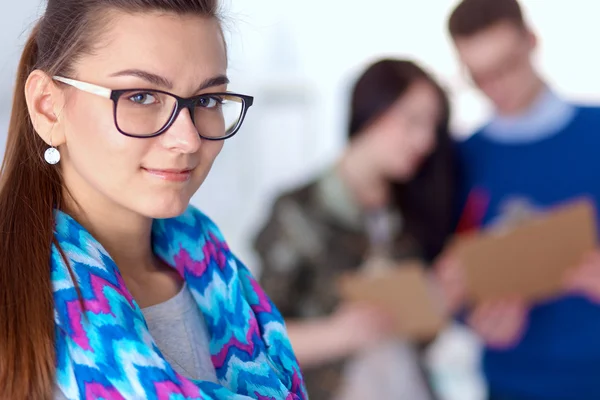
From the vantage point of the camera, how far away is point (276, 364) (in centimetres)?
87

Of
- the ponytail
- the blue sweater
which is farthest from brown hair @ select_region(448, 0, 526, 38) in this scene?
the ponytail

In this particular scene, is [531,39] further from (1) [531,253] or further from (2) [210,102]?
(2) [210,102]

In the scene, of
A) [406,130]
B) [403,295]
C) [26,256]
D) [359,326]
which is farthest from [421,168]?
[26,256]

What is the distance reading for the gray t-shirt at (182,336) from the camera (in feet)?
2.71

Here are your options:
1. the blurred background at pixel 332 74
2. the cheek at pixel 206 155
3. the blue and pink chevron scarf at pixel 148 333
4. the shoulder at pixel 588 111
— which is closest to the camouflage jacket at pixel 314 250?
the shoulder at pixel 588 111

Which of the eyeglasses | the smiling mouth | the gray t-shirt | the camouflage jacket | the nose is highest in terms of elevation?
the eyeglasses

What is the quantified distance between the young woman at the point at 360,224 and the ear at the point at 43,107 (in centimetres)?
117

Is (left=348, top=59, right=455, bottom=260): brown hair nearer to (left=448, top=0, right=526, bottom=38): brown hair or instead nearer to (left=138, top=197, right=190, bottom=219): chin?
(left=448, top=0, right=526, bottom=38): brown hair

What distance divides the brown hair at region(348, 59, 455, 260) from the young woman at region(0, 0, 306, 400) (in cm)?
120

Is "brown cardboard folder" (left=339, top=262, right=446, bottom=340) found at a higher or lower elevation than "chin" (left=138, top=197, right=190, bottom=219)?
lower

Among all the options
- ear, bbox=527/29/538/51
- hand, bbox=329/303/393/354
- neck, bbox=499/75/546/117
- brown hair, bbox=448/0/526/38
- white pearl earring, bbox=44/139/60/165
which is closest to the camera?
white pearl earring, bbox=44/139/60/165

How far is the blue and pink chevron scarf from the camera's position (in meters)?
0.70

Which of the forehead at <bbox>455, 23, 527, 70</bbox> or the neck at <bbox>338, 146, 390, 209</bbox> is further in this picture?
the neck at <bbox>338, 146, 390, 209</bbox>

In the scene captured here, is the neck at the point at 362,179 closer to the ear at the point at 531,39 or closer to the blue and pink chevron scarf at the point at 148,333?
the ear at the point at 531,39
